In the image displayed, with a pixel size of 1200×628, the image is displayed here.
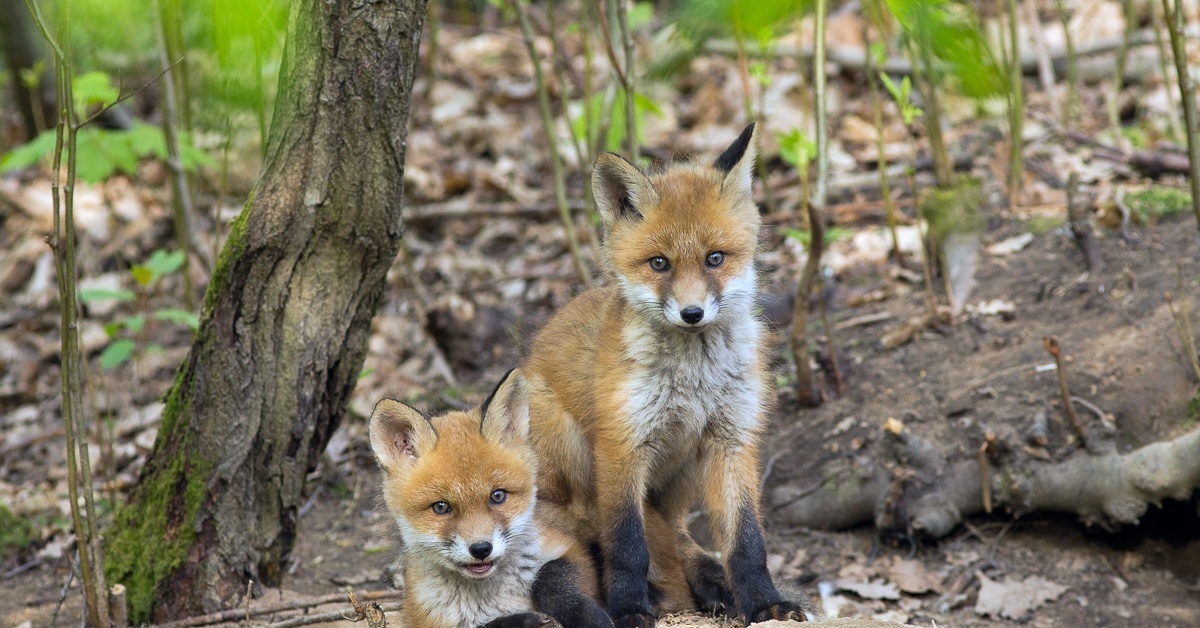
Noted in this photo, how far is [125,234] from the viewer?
370 inches

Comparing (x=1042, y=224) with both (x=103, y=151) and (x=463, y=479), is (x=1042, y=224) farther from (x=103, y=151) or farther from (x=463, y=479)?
(x=103, y=151)

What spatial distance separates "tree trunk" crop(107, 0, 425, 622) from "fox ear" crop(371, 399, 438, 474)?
33.8 inches

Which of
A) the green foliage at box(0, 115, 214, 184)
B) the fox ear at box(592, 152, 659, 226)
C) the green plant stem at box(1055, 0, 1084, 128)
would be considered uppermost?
the green foliage at box(0, 115, 214, 184)

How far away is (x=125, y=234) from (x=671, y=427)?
7.15 meters

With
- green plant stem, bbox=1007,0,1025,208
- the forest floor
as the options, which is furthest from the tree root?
green plant stem, bbox=1007,0,1025,208

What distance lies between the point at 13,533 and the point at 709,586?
4238 millimetres

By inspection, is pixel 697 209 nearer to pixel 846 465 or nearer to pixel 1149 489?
pixel 846 465

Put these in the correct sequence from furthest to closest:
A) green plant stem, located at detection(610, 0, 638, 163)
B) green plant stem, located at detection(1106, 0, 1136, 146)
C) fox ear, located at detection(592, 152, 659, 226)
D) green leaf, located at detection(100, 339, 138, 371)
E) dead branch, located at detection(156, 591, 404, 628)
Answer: green plant stem, located at detection(1106, 0, 1136, 146) < green leaf, located at detection(100, 339, 138, 371) < green plant stem, located at detection(610, 0, 638, 163) < dead branch, located at detection(156, 591, 404, 628) < fox ear, located at detection(592, 152, 659, 226)

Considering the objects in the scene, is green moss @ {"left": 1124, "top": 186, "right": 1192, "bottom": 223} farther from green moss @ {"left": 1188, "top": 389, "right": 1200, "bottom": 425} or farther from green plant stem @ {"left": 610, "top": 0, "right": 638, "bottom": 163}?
green plant stem @ {"left": 610, "top": 0, "right": 638, "bottom": 163}

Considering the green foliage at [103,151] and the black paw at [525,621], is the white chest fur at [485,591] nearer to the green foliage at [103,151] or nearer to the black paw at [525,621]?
the black paw at [525,621]

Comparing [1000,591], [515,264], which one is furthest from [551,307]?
[1000,591]

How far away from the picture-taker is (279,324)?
4402 mm

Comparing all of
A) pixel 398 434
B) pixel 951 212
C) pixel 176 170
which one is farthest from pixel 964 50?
pixel 176 170

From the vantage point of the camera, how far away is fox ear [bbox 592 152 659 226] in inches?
157
